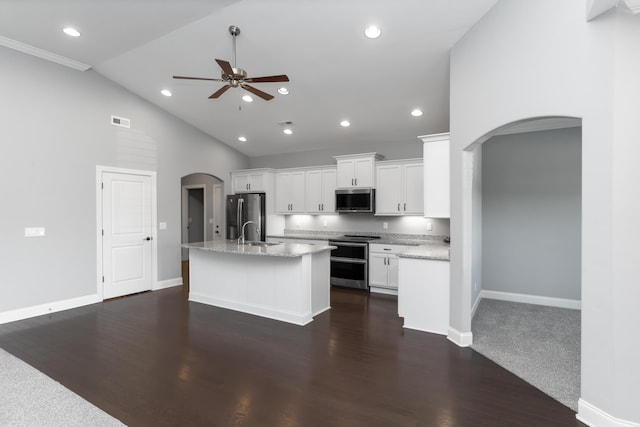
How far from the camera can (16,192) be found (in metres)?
4.32

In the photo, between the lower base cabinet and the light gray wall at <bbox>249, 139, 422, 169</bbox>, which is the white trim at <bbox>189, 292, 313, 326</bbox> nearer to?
the lower base cabinet

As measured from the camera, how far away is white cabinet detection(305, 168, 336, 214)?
21.7 feet

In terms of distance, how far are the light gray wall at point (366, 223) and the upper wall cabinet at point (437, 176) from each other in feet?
5.61

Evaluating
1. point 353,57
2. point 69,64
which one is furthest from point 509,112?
point 69,64

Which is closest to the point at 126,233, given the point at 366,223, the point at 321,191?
the point at 321,191

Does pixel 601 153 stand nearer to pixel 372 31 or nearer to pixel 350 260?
pixel 372 31

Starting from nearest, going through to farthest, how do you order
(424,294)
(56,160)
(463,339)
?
(463,339), (424,294), (56,160)

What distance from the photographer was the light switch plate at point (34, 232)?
4423mm

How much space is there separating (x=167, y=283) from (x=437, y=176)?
5069 millimetres

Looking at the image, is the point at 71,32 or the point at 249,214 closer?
the point at 71,32

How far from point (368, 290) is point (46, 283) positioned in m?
4.84

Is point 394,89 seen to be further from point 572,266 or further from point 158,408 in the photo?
point 158,408

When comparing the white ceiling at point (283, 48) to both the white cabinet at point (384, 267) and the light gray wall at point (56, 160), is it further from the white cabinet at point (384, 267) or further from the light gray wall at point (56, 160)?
the white cabinet at point (384, 267)

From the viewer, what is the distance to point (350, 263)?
19.5ft
